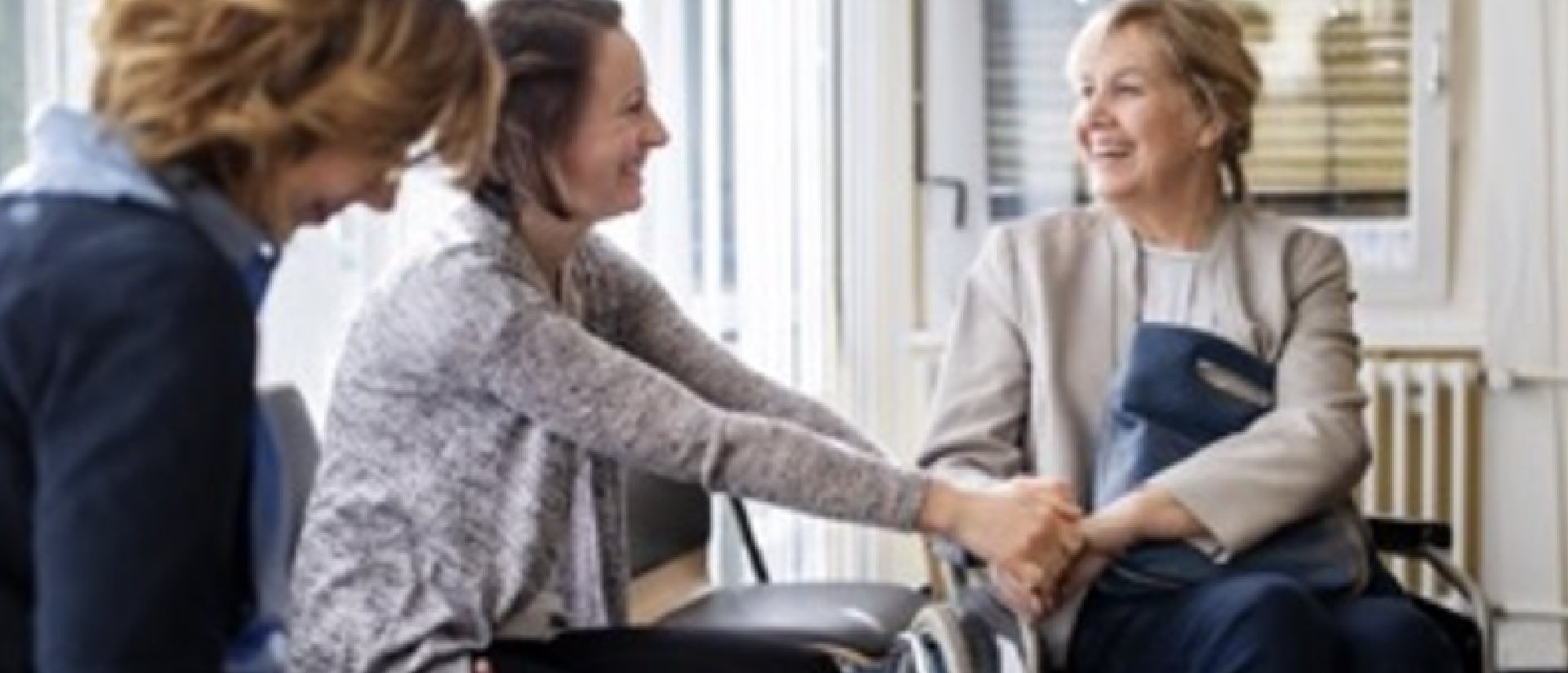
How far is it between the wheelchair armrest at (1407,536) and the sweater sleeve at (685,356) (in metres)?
0.78

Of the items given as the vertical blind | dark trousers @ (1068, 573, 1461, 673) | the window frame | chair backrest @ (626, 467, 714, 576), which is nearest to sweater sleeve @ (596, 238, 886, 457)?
dark trousers @ (1068, 573, 1461, 673)

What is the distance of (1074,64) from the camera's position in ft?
8.09

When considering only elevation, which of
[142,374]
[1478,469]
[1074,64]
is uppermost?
[1074,64]

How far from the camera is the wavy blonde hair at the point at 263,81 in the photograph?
3.65 ft

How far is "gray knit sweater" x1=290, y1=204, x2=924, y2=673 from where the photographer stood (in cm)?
168

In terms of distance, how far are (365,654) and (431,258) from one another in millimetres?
352

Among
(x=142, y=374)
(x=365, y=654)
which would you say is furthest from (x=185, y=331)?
(x=365, y=654)

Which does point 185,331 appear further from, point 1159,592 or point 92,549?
point 1159,592

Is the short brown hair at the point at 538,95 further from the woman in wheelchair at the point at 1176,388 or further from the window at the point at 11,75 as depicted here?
the woman in wheelchair at the point at 1176,388

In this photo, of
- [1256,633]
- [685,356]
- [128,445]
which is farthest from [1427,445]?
[128,445]

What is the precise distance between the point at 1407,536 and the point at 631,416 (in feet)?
4.03

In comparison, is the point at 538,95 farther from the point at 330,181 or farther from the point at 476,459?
the point at 330,181

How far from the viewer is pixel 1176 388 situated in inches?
88.2

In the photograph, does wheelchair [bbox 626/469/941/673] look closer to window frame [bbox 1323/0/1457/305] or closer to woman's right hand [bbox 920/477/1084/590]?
woman's right hand [bbox 920/477/1084/590]
